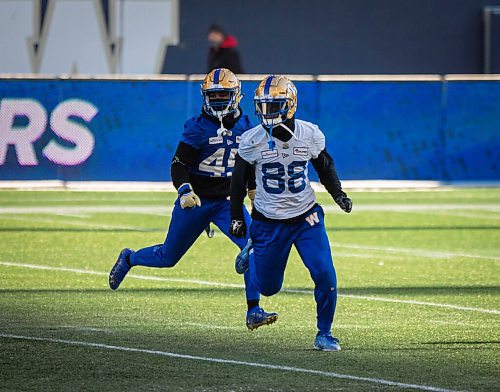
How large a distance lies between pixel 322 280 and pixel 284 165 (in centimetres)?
77

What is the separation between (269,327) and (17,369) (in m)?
2.22

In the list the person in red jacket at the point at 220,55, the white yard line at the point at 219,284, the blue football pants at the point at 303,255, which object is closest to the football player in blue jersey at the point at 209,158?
the blue football pants at the point at 303,255

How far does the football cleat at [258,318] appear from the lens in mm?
8422

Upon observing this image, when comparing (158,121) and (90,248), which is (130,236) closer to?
(90,248)

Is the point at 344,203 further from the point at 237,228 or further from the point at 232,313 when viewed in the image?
the point at 232,313

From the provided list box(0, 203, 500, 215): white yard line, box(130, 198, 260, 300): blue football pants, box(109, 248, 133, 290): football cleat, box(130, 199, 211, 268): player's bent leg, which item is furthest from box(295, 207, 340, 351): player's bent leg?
box(0, 203, 500, 215): white yard line

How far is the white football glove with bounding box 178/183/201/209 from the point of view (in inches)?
356

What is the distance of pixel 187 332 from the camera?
28.7 ft

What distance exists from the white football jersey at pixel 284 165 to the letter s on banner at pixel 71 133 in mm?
11840

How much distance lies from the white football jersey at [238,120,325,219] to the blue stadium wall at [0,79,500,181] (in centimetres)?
1172

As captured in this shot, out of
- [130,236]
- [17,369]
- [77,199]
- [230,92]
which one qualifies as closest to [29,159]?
[77,199]

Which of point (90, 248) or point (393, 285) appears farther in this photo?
point (90, 248)

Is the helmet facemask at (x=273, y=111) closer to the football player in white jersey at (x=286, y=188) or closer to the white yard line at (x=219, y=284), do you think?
the football player in white jersey at (x=286, y=188)

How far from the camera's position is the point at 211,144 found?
9398 millimetres
